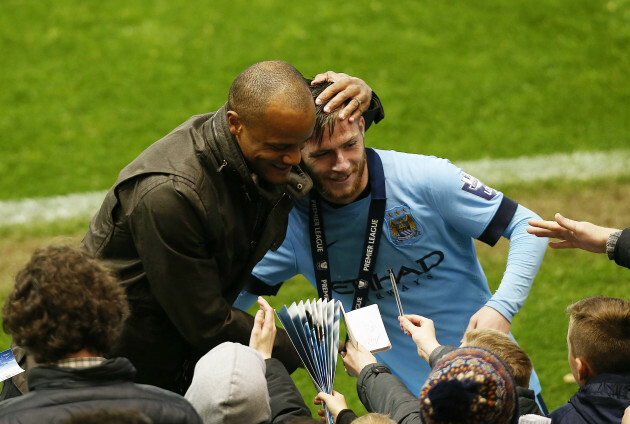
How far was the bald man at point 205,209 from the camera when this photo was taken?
10.5 ft

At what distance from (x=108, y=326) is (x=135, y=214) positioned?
563 mm

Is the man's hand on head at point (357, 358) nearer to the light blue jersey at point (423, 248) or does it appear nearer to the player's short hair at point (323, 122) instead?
the light blue jersey at point (423, 248)

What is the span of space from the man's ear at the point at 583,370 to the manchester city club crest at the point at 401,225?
944mm

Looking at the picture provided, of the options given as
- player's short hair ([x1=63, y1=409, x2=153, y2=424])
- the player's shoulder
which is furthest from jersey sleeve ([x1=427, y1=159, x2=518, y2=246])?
player's short hair ([x1=63, y1=409, x2=153, y2=424])

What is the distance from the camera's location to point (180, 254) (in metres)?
3.21

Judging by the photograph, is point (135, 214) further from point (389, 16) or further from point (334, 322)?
point (389, 16)

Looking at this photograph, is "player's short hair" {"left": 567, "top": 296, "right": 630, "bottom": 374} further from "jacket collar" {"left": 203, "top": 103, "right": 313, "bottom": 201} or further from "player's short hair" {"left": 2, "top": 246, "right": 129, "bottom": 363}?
"player's short hair" {"left": 2, "top": 246, "right": 129, "bottom": 363}

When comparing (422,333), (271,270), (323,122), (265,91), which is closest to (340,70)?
(271,270)

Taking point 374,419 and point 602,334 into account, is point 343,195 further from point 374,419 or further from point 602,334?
point 374,419

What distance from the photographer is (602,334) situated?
3361 millimetres

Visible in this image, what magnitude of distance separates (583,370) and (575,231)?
578 mm

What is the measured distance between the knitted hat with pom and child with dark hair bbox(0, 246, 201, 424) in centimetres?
71

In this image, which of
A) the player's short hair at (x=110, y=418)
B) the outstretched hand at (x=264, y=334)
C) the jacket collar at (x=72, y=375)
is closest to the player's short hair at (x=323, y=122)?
the outstretched hand at (x=264, y=334)

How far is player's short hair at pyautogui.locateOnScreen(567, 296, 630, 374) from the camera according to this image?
3.33m
